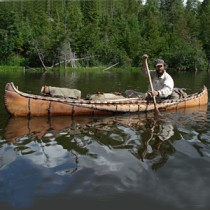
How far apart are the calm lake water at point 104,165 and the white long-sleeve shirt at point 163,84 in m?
1.98

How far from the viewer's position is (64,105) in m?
10.3

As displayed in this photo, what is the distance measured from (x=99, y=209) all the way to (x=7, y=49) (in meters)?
46.7

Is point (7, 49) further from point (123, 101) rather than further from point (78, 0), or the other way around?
point (123, 101)

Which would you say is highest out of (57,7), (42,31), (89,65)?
(57,7)

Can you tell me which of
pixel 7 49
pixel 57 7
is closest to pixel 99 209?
pixel 7 49

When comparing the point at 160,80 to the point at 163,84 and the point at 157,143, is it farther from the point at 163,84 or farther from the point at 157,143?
the point at 157,143

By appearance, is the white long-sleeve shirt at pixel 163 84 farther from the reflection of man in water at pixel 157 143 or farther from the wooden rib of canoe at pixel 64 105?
the reflection of man in water at pixel 157 143

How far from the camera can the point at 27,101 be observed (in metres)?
9.86

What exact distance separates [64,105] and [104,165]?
4.63 m

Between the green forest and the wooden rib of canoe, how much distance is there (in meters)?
36.9

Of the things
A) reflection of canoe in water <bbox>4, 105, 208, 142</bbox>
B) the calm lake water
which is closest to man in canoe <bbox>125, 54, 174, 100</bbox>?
reflection of canoe in water <bbox>4, 105, 208, 142</bbox>

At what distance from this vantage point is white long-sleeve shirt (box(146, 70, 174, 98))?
37.1ft

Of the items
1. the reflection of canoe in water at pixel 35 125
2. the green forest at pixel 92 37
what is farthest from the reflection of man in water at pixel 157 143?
the green forest at pixel 92 37

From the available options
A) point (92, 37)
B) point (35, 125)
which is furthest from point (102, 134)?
point (92, 37)
